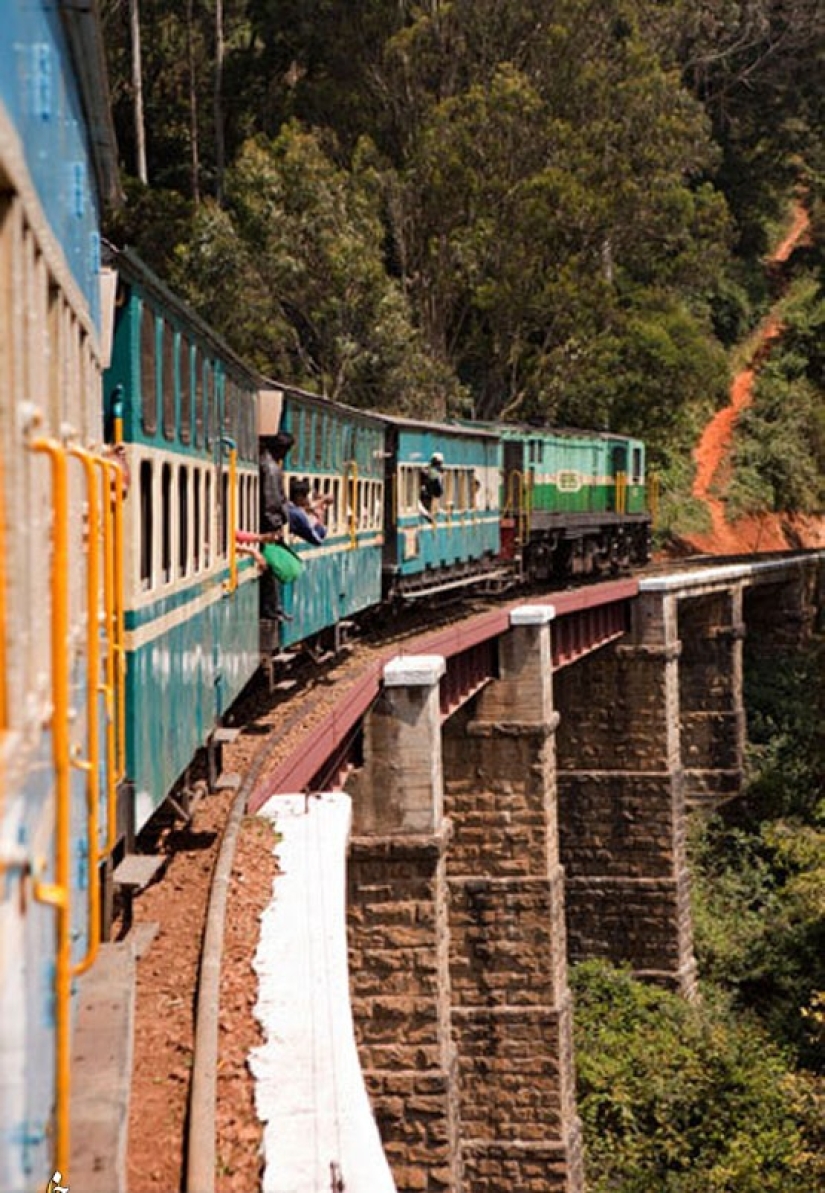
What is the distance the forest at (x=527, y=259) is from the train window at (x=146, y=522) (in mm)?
19288

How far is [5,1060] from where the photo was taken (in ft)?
10.8

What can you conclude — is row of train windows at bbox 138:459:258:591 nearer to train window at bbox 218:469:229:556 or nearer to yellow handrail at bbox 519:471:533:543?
train window at bbox 218:469:229:556

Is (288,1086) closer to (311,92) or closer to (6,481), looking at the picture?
(6,481)

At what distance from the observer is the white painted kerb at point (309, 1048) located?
6238 mm

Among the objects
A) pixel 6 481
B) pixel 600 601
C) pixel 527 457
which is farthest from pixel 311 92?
pixel 6 481

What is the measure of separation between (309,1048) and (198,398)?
3.90 meters

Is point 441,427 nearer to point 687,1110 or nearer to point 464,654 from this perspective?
point 464,654

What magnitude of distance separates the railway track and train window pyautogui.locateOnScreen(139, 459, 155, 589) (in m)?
1.64

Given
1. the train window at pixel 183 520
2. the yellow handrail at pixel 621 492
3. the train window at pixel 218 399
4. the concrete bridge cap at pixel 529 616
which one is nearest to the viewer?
the train window at pixel 183 520

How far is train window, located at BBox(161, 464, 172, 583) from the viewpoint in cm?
839

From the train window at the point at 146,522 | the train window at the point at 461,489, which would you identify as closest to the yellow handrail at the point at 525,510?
the train window at the point at 461,489

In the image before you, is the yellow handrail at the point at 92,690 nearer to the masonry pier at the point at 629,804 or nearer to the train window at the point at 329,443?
the train window at the point at 329,443

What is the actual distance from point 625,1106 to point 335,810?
15.6 meters

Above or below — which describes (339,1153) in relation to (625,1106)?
above
